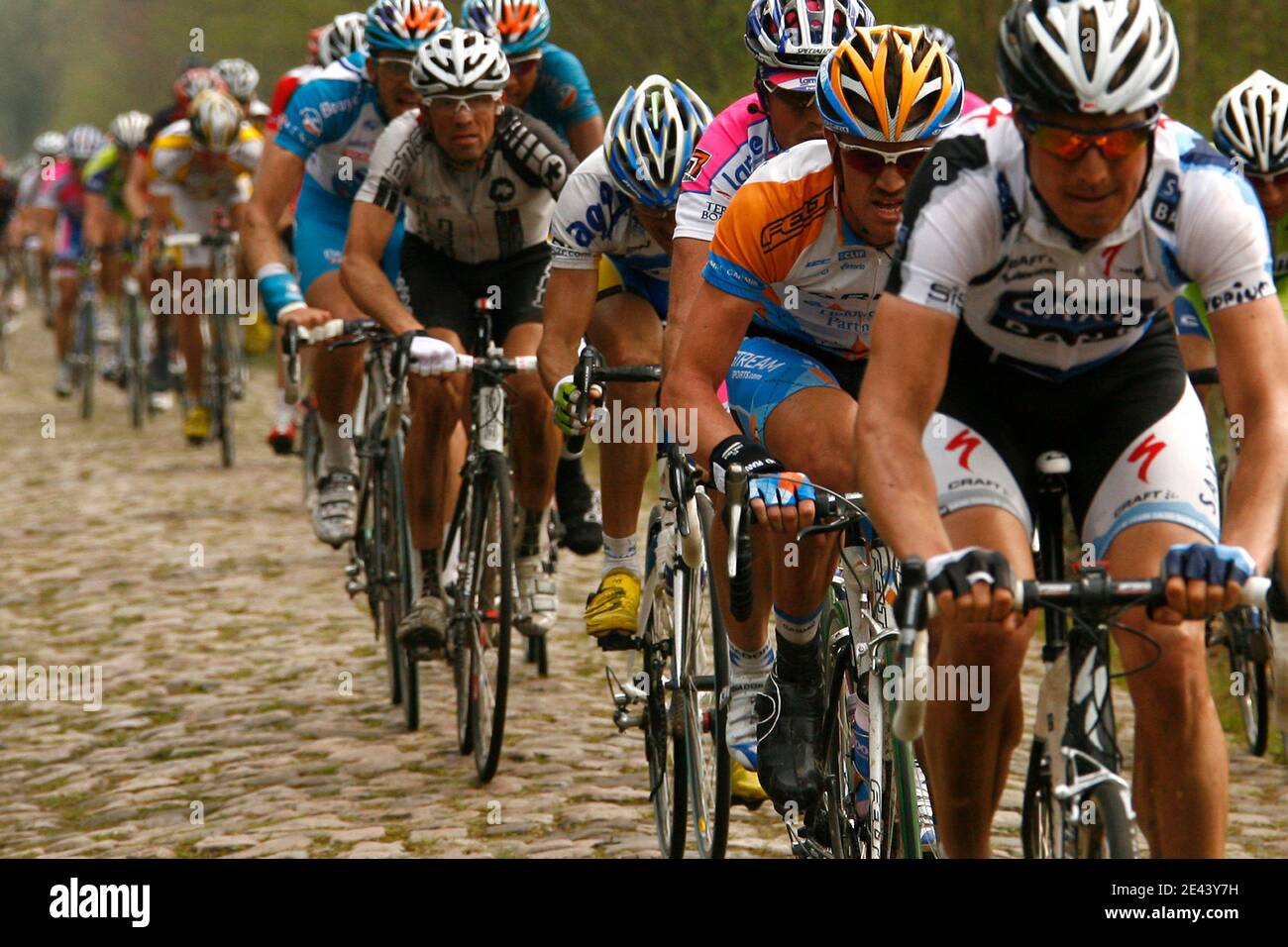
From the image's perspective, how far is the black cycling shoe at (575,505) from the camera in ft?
27.2

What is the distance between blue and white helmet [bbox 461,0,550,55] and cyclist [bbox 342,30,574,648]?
1.07 meters

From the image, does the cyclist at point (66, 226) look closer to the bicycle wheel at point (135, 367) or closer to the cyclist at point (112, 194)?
the cyclist at point (112, 194)

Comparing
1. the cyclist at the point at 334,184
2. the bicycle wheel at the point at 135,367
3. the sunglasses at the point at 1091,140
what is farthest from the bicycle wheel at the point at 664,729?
the bicycle wheel at the point at 135,367

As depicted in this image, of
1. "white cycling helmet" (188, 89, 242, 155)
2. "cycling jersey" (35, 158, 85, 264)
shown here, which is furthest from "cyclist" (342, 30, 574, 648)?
"cycling jersey" (35, 158, 85, 264)

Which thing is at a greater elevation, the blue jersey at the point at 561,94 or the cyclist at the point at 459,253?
the blue jersey at the point at 561,94

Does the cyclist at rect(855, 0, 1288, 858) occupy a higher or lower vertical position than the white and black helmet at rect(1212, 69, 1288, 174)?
lower

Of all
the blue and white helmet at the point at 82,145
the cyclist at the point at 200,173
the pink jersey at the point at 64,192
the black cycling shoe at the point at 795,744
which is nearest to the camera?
the black cycling shoe at the point at 795,744

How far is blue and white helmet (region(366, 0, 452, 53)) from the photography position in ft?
27.3

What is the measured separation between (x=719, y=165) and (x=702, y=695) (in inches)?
61.0

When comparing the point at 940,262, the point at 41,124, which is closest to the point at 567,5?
the point at 940,262

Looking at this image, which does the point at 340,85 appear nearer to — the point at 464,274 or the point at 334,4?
the point at 464,274

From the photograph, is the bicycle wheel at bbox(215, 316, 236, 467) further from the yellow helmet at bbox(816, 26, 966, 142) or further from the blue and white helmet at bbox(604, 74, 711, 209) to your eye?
the yellow helmet at bbox(816, 26, 966, 142)

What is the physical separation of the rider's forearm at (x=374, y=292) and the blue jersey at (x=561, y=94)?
1673mm
